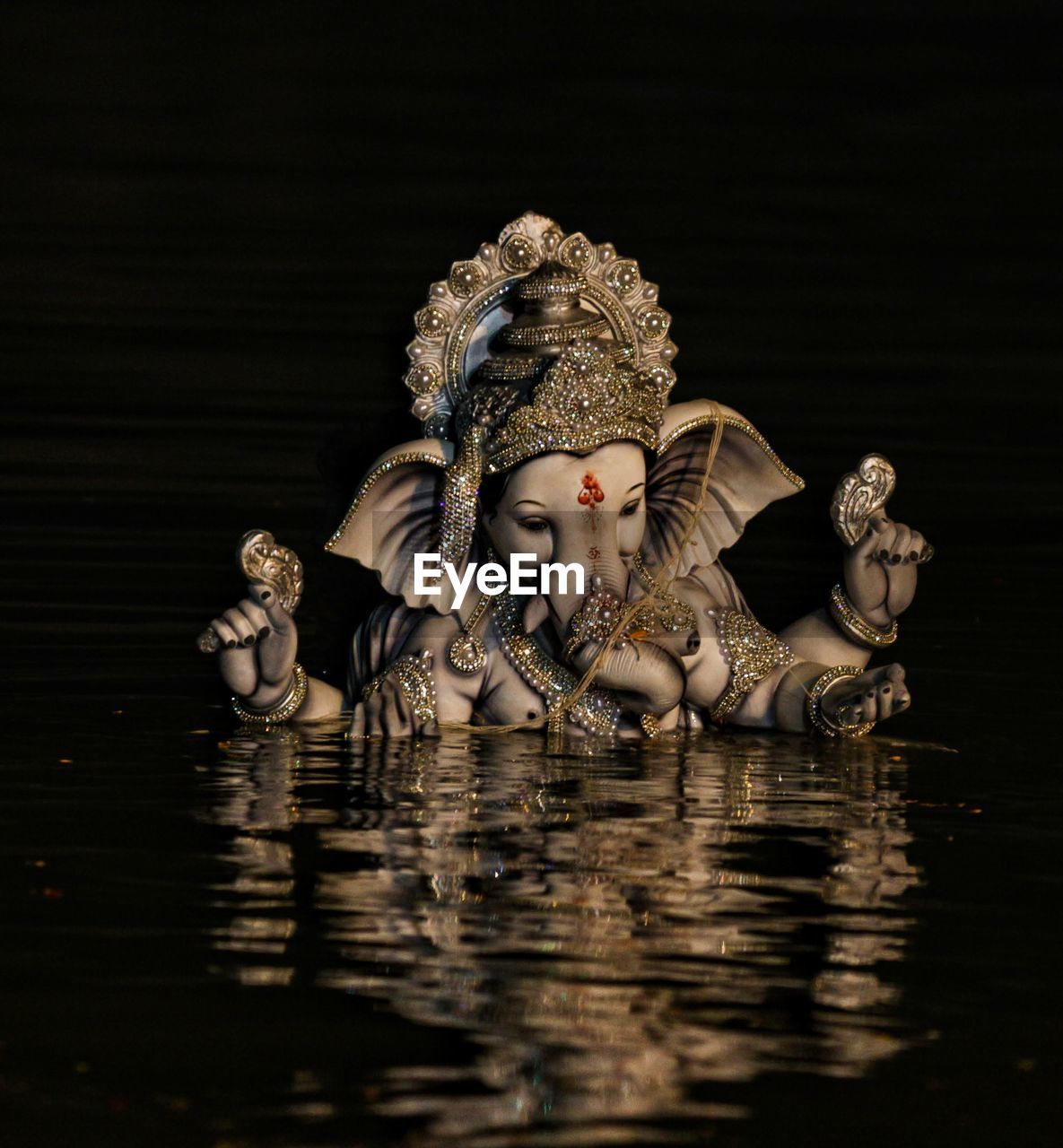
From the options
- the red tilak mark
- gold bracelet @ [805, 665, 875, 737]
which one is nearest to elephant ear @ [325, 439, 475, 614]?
the red tilak mark

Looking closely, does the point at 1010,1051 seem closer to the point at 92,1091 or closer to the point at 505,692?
the point at 92,1091

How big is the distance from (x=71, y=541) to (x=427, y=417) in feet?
6.01

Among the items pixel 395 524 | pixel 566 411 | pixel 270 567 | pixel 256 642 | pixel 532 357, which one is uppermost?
pixel 532 357

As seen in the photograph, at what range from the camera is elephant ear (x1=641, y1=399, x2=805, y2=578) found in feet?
18.2

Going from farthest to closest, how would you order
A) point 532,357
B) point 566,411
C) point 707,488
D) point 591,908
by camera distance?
point 707,488, point 532,357, point 566,411, point 591,908

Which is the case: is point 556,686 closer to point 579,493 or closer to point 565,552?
point 565,552

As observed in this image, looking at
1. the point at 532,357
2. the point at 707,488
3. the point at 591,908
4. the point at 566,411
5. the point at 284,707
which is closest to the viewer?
the point at 591,908

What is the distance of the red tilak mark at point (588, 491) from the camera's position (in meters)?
5.20

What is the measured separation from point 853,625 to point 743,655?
230mm

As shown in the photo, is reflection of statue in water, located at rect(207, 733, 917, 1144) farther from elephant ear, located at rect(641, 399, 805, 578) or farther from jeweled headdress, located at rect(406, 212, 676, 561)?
jeweled headdress, located at rect(406, 212, 676, 561)

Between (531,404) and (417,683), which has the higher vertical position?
(531,404)

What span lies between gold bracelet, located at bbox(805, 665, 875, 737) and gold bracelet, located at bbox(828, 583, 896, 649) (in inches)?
5.0

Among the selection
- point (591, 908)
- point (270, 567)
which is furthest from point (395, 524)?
point (591, 908)

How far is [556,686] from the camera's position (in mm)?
5316
